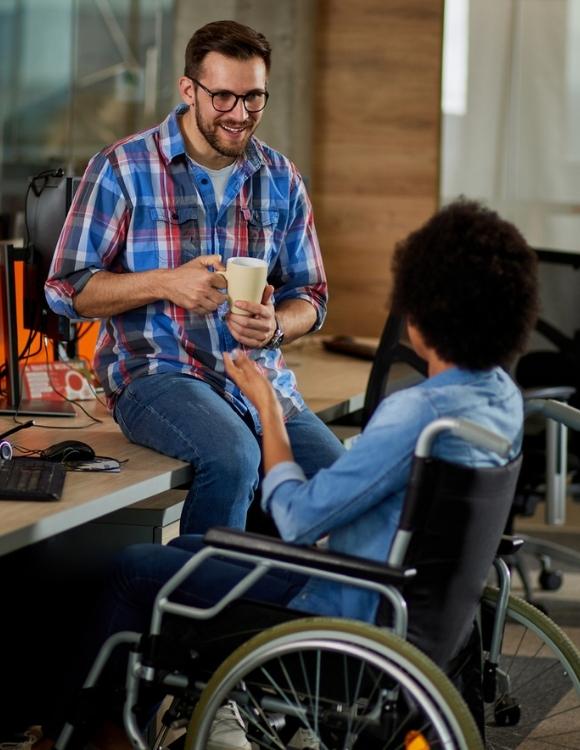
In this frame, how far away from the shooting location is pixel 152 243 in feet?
8.71

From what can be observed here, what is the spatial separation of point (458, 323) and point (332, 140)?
3737mm

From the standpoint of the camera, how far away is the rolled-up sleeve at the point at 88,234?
261 centimetres

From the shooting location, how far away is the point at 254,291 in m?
2.39

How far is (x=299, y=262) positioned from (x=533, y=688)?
1.23m

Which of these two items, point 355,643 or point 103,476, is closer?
point 355,643

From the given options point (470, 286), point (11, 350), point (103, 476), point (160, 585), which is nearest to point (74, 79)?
point (11, 350)

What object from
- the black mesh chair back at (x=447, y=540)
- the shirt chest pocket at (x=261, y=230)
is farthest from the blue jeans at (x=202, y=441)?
the black mesh chair back at (x=447, y=540)

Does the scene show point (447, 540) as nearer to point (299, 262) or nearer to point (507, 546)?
point (507, 546)

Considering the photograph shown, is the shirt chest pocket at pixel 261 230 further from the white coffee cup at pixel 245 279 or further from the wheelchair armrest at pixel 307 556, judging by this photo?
the wheelchair armrest at pixel 307 556

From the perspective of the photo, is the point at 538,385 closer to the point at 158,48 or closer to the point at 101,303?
the point at 101,303

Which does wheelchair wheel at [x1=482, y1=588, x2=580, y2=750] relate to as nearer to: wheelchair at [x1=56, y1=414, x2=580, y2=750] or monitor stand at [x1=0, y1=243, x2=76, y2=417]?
wheelchair at [x1=56, y1=414, x2=580, y2=750]

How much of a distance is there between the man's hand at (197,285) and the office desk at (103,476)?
281 millimetres

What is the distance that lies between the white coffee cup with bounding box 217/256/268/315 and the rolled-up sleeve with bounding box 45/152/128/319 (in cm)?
33

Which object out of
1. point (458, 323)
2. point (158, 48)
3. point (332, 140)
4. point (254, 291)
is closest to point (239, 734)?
point (254, 291)
